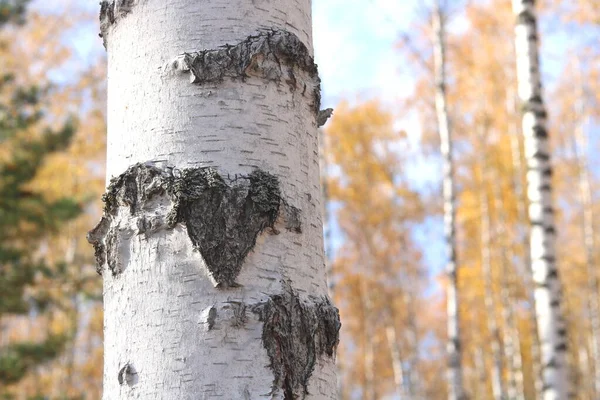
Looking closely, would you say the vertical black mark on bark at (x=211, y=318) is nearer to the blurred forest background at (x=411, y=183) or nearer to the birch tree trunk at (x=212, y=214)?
the birch tree trunk at (x=212, y=214)

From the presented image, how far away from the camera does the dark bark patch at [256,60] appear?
72cm

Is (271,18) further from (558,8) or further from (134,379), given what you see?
(558,8)

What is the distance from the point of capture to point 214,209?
27.1 inches

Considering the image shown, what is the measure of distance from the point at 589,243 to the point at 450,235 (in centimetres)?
706

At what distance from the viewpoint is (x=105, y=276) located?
29.6 inches

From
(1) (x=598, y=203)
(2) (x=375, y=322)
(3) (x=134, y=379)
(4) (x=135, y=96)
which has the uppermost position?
(1) (x=598, y=203)

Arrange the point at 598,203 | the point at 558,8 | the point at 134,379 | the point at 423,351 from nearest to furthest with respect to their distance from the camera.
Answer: the point at 134,379, the point at 558,8, the point at 598,203, the point at 423,351

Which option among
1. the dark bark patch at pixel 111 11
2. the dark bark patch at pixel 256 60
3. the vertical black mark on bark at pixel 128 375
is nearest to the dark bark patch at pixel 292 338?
the vertical black mark on bark at pixel 128 375

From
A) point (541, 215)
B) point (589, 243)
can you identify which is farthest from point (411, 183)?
point (541, 215)

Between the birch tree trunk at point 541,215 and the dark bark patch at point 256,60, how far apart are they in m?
4.99

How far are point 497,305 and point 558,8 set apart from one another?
787 cm

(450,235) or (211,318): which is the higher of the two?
(450,235)

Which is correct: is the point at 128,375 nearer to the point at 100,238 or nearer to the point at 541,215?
the point at 100,238

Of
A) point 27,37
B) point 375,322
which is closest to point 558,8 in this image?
point 375,322
